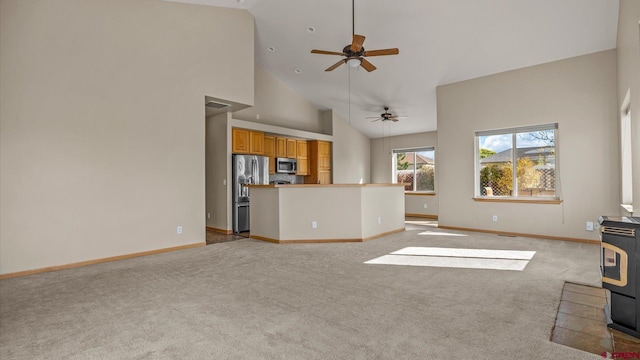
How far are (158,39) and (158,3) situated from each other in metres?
0.56

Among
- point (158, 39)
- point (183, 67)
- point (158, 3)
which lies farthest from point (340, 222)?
point (158, 3)

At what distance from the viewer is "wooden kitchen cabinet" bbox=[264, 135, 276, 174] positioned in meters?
7.71

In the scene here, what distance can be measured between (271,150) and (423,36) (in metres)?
4.12

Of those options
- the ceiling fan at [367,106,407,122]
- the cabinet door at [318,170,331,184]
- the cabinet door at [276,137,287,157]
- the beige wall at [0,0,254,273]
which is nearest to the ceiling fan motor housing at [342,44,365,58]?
the beige wall at [0,0,254,273]

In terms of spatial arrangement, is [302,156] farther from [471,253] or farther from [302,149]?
[471,253]

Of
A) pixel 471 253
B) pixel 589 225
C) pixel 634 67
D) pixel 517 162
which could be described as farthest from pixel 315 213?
pixel 589 225

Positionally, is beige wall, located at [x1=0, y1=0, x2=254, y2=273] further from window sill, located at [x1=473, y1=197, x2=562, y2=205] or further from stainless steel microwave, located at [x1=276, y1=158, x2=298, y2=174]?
window sill, located at [x1=473, y1=197, x2=562, y2=205]

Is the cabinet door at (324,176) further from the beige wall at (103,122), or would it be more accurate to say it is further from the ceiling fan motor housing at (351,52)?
the ceiling fan motor housing at (351,52)

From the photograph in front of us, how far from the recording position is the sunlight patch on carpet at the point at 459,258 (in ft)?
13.2

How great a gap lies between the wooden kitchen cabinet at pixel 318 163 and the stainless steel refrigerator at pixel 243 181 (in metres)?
1.96

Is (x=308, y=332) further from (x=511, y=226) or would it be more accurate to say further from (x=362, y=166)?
(x=362, y=166)

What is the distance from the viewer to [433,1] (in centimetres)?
481

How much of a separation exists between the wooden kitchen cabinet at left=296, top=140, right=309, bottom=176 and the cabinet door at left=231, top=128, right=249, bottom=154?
1727mm

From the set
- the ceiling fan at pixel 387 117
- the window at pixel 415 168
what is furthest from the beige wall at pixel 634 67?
the window at pixel 415 168
